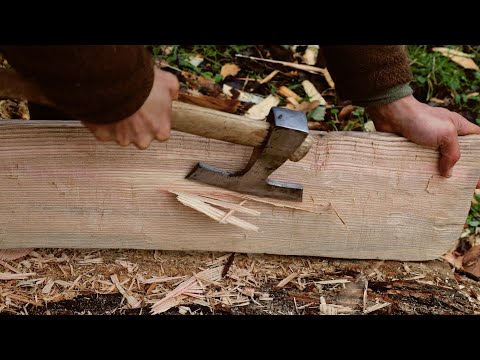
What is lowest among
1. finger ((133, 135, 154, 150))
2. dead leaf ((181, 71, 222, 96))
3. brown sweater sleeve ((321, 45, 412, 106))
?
dead leaf ((181, 71, 222, 96))

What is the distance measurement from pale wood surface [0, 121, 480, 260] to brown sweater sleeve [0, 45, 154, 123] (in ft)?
1.60

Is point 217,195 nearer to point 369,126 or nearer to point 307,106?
point 307,106

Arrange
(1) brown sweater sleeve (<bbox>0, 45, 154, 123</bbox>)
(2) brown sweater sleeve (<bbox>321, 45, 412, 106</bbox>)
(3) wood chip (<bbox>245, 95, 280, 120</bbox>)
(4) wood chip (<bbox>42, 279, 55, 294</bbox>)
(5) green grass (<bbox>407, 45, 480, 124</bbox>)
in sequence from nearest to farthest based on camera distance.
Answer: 1. (1) brown sweater sleeve (<bbox>0, 45, 154, 123</bbox>)
2. (2) brown sweater sleeve (<bbox>321, 45, 412, 106</bbox>)
3. (4) wood chip (<bbox>42, 279, 55, 294</bbox>)
4. (3) wood chip (<bbox>245, 95, 280, 120</bbox>)
5. (5) green grass (<bbox>407, 45, 480, 124</bbox>)

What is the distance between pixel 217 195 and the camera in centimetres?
246

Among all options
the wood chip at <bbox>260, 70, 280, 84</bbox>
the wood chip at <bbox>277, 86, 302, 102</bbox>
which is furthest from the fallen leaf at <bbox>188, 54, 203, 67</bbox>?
the wood chip at <bbox>277, 86, 302, 102</bbox>

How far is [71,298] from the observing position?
2.43 m

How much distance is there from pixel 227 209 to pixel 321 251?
0.59 meters

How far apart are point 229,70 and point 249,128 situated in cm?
197

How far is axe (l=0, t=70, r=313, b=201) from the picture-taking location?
6.25 ft

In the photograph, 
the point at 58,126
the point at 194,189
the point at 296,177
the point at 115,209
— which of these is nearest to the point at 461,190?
the point at 296,177

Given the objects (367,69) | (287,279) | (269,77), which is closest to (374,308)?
(287,279)

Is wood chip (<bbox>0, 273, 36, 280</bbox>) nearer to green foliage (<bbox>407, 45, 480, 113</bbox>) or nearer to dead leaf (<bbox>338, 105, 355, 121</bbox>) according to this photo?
dead leaf (<bbox>338, 105, 355, 121</bbox>)

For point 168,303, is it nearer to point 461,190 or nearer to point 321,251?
point 321,251

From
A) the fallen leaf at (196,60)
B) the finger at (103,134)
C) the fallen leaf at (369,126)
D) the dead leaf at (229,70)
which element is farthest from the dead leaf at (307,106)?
the finger at (103,134)
